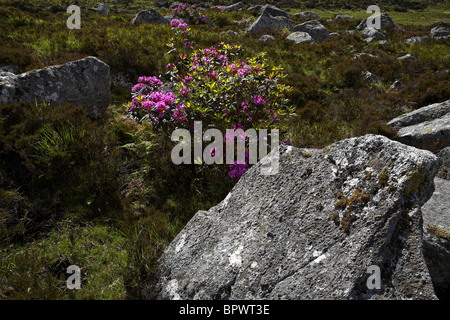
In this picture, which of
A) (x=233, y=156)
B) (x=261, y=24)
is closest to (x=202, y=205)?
(x=233, y=156)

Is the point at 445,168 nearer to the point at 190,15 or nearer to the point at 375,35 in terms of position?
the point at 375,35

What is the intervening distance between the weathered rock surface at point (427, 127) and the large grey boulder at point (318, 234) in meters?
4.75

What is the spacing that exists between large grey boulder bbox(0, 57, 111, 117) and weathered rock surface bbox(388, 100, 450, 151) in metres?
7.86

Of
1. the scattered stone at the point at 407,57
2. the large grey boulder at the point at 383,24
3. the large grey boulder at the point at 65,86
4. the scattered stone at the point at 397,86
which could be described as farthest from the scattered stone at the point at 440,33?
the large grey boulder at the point at 65,86

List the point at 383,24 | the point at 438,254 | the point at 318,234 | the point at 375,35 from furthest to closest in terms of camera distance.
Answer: the point at 383,24
the point at 375,35
the point at 438,254
the point at 318,234

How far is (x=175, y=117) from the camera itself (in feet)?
17.9

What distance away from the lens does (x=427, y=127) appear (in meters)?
7.00

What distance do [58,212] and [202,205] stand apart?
2363mm

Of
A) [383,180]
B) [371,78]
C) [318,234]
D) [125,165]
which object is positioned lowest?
[125,165]

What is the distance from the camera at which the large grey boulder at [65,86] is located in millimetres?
6398

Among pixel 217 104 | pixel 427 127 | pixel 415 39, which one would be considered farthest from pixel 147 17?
pixel 415 39

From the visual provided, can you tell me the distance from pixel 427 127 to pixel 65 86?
352 inches

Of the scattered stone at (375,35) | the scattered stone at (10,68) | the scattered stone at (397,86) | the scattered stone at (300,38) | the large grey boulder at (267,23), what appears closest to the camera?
the scattered stone at (10,68)

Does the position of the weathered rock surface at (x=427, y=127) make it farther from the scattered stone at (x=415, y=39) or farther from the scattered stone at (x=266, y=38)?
the scattered stone at (x=415, y=39)
